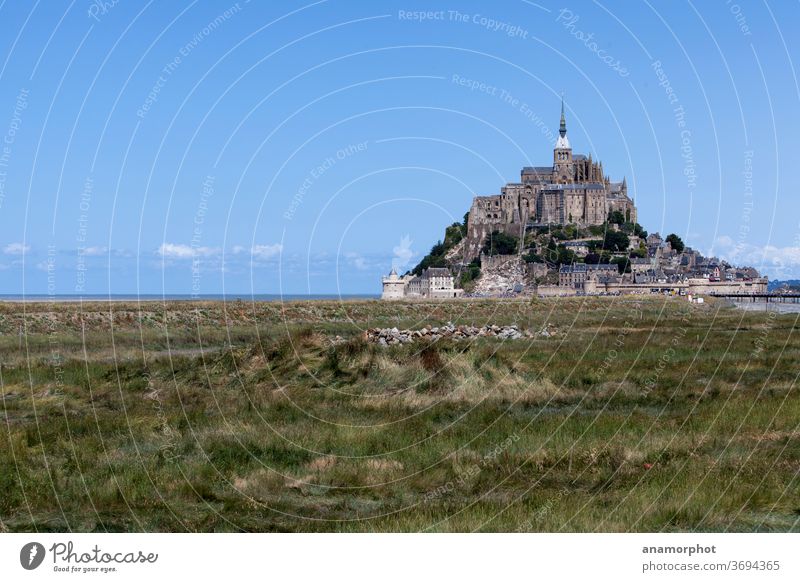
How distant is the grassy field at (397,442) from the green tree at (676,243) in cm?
17039

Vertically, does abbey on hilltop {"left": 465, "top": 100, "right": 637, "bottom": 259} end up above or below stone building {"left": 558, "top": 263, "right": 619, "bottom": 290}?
above

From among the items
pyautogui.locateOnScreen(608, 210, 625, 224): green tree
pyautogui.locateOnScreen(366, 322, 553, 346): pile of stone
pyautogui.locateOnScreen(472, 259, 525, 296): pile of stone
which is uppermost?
pyautogui.locateOnScreen(608, 210, 625, 224): green tree

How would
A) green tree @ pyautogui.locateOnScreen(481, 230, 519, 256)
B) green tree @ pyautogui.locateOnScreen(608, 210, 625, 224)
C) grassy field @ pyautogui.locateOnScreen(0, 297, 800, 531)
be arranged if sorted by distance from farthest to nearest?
green tree @ pyautogui.locateOnScreen(608, 210, 625, 224) → green tree @ pyautogui.locateOnScreen(481, 230, 519, 256) → grassy field @ pyautogui.locateOnScreen(0, 297, 800, 531)

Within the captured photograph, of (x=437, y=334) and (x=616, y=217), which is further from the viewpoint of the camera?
(x=616, y=217)

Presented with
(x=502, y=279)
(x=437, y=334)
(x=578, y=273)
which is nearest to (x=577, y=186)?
(x=502, y=279)

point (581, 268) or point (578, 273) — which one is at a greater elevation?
point (581, 268)

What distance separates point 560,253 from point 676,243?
3575 centimetres

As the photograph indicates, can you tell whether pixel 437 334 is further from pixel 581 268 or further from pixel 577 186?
pixel 577 186

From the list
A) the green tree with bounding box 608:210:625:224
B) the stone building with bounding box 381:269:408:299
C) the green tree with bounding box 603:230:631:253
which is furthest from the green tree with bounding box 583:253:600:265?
the stone building with bounding box 381:269:408:299

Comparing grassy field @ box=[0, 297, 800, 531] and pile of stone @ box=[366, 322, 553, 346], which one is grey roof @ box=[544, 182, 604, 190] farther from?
grassy field @ box=[0, 297, 800, 531]

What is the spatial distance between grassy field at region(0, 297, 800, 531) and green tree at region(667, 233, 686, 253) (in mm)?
170394

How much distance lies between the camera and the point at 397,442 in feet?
42.1

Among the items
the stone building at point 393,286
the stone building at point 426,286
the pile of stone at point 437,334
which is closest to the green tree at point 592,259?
the stone building at point 426,286

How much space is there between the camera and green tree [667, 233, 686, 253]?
185500 millimetres
